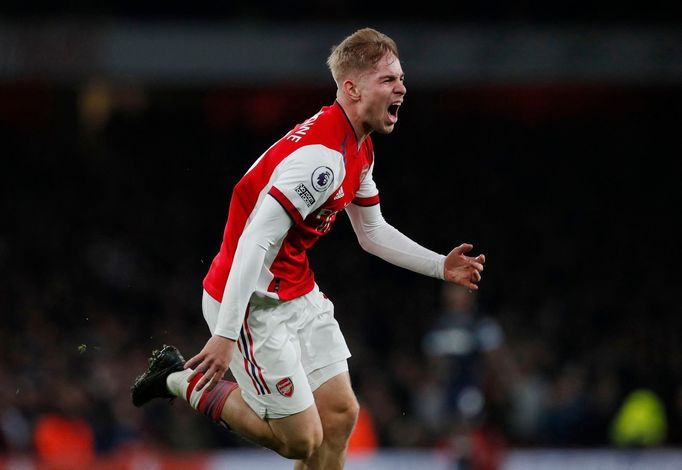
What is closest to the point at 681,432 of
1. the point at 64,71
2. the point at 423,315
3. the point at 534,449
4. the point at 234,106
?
the point at 534,449

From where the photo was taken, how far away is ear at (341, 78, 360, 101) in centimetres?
461

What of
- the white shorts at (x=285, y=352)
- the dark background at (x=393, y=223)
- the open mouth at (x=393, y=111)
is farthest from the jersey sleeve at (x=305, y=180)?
the dark background at (x=393, y=223)

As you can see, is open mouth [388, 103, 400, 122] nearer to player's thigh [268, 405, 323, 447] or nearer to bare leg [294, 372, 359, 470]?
bare leg [294, 372, 359, 470]

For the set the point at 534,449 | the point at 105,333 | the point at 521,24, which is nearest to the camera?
the point at 534,449

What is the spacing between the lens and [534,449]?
31.1ft

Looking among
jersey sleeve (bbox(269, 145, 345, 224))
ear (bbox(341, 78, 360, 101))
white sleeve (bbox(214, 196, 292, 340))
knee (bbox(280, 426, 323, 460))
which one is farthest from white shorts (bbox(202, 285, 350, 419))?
ear (bbox(341, 78, 360, 101))

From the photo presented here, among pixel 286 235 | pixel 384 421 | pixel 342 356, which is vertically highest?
pixel 286 235

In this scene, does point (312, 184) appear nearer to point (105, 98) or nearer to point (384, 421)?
point (384, 421)

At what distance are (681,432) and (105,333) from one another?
222 inches

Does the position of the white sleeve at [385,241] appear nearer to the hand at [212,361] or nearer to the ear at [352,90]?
the ear at [352,90]

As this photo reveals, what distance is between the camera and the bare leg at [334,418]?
15.8 feet

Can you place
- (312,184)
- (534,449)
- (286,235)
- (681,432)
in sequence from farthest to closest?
(681,432) < (534,449) < (286,235) < (312,184)

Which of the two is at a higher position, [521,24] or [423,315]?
[521,24]

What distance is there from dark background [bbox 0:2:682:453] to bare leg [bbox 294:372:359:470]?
408cm
